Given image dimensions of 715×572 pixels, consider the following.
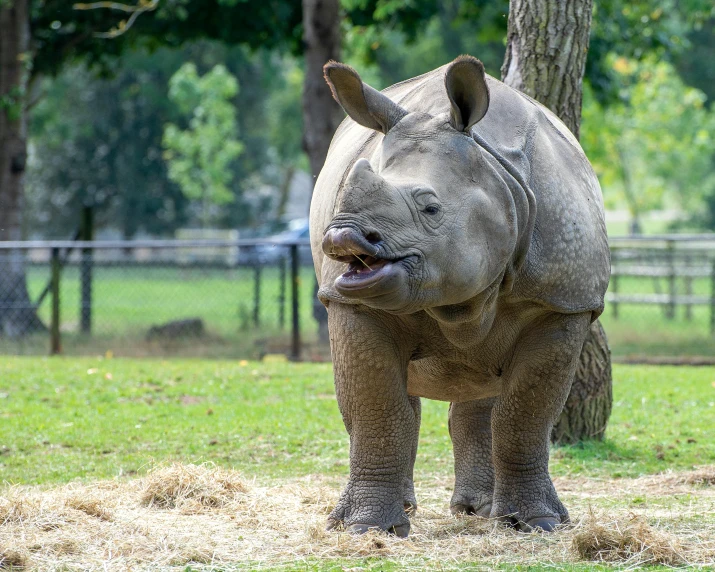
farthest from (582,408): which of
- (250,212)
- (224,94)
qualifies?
(250,212)

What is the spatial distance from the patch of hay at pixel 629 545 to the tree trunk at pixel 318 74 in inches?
413

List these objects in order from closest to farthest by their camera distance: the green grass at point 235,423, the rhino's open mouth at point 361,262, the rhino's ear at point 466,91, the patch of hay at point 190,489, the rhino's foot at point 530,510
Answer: the rhino's open mouth at point 361,262, the rhino's ear at point 466,91, the rhino's foot at point 530,510, the patch of hay at point 190,489, the green grass at point 235,423

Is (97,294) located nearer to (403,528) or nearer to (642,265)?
(642,265)

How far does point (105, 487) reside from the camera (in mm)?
6805

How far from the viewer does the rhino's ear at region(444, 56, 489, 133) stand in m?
4.70

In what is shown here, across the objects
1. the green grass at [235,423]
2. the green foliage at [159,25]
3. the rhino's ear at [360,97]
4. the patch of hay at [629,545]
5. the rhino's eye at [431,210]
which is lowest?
the green grass at [235,423]

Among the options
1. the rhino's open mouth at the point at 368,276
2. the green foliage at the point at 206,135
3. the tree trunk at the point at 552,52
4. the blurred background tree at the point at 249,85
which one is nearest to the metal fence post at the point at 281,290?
the blurred background tree at the point at 249,85

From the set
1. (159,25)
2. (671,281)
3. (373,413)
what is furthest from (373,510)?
(159,25)

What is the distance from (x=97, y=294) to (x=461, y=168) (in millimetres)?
17871

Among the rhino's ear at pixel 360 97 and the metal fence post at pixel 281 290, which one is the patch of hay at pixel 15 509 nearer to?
the rhino's ear at pixel 360 97

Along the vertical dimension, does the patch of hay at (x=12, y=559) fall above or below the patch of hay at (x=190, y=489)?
above

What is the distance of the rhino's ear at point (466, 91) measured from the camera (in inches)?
185

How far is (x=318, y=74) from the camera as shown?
15.8m

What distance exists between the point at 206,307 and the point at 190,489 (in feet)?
A: 39.7
